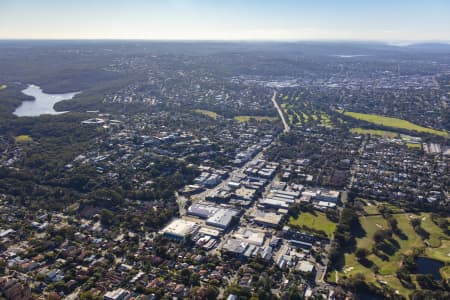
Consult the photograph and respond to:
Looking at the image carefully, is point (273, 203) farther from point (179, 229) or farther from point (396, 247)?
point (396, 247)

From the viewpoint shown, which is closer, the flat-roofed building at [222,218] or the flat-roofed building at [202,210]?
the flat-roofed building at [222,218]

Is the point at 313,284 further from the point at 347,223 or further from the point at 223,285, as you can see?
the point at 347,223

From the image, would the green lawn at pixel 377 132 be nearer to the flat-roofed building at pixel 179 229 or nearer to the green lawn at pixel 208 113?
the green lawn at pixel 208 113

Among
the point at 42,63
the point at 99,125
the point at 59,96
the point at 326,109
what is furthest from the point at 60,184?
the point at 42,63

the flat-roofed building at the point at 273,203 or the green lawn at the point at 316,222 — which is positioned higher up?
the flat-roofed building at the point at 273,203

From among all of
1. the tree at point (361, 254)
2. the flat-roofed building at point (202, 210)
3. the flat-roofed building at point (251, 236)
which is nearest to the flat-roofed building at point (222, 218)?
the flat-roofed building at point (202, 210)

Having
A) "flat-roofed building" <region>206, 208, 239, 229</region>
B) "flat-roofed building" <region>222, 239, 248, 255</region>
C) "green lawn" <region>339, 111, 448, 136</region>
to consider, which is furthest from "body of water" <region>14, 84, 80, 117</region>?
"green lawn" <region>339, 111, 448, 136</region>

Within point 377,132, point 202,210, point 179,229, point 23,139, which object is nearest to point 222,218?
point 202,210

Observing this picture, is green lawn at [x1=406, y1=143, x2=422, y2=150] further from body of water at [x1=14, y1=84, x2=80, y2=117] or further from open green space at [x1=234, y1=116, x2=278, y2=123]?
body of water at [x1=14, y1=84, x2=80, y2=117]
